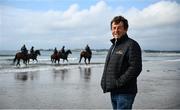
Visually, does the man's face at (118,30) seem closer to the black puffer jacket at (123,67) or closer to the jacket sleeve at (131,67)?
the black puffer jacket at (123,67)

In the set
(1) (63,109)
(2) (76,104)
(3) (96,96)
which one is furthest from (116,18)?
(3) (96,96)

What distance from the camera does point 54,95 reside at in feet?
37.9

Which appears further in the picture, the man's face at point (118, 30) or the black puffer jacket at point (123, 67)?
the man's face at point (118, 30)

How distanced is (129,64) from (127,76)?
176mm

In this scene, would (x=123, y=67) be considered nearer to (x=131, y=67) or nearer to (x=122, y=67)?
(x=122, y=67)

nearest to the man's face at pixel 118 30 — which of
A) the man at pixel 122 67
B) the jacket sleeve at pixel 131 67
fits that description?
the man at pixel 122 67

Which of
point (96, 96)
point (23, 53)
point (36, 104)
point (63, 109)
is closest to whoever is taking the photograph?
point (63, 109)

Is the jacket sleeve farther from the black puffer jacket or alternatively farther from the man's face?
the man's face

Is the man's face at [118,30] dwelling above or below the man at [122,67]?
above

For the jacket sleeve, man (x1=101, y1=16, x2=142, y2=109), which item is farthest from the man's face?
the jacket sleeve

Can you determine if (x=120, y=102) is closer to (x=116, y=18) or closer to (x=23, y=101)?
(x=116, y=18)

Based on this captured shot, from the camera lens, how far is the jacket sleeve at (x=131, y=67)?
4.86 metres

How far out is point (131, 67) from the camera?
488 cm

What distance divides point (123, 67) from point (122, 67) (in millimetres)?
14
